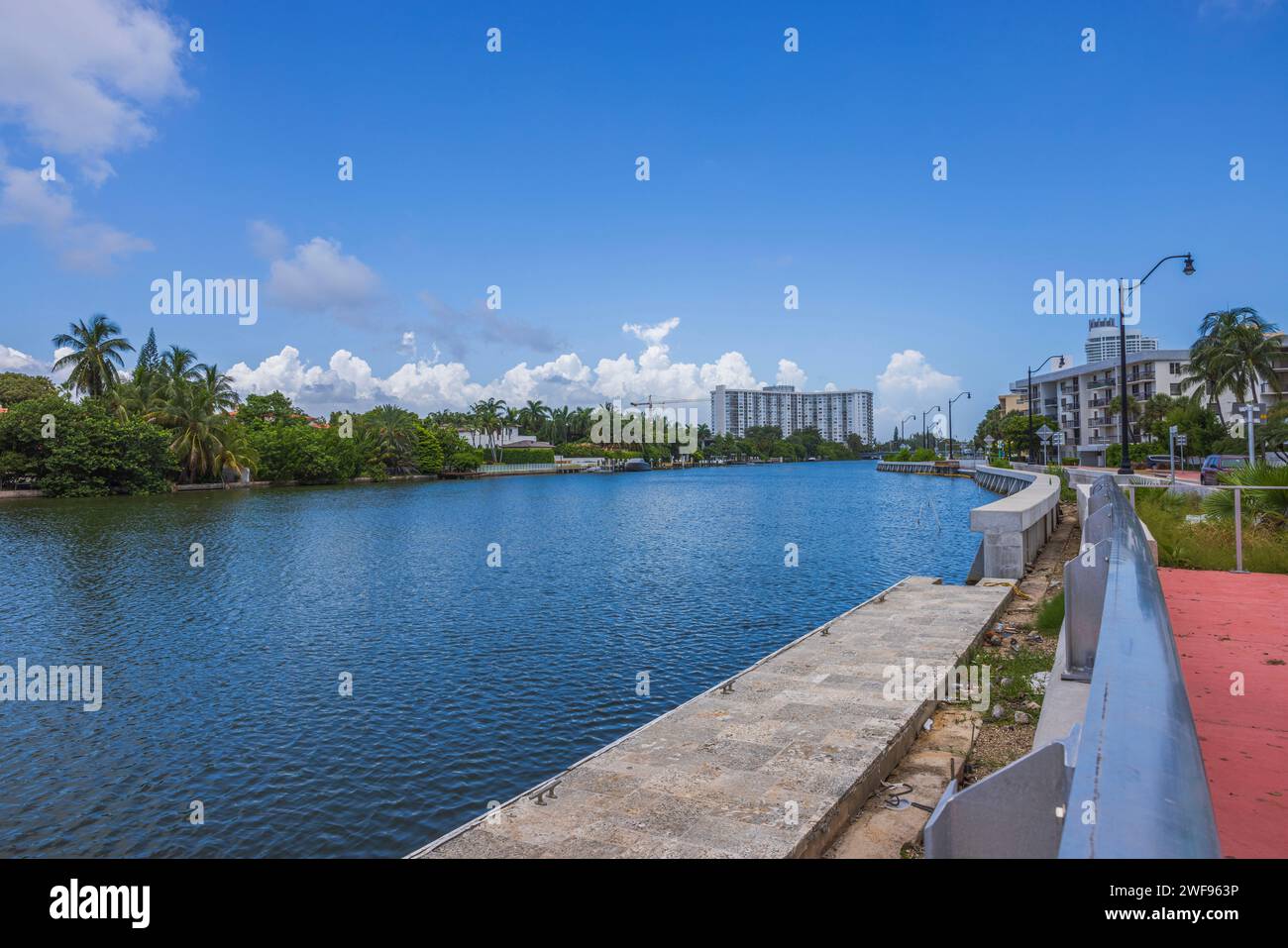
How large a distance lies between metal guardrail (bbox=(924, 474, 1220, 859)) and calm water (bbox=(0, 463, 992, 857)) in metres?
6.63

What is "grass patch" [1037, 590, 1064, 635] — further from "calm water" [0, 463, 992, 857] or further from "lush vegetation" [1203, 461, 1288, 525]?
"lush vegetation" [1203, 461, 1288, 525]

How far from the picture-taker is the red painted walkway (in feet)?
13.4

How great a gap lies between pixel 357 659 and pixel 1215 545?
1513 cm

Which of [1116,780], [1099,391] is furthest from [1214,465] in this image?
[1099,391]

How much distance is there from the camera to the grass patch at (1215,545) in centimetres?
1209

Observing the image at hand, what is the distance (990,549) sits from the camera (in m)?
16.8

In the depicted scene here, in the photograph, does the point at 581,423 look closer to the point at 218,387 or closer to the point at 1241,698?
the point at 218,387

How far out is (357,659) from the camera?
14938 mm

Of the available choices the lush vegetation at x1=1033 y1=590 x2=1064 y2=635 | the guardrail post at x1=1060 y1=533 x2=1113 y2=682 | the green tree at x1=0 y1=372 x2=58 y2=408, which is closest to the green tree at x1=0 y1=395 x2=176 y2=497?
the green tree at x1=0 y1=372 x2=58 y2=408

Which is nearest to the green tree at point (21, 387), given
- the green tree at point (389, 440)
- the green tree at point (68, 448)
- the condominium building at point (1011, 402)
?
the green tree at point (68, 448)

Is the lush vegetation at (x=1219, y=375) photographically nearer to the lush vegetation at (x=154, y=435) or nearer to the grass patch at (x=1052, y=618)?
the grass patch at (x=1052, y=618)

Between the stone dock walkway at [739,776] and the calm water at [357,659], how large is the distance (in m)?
1.83
